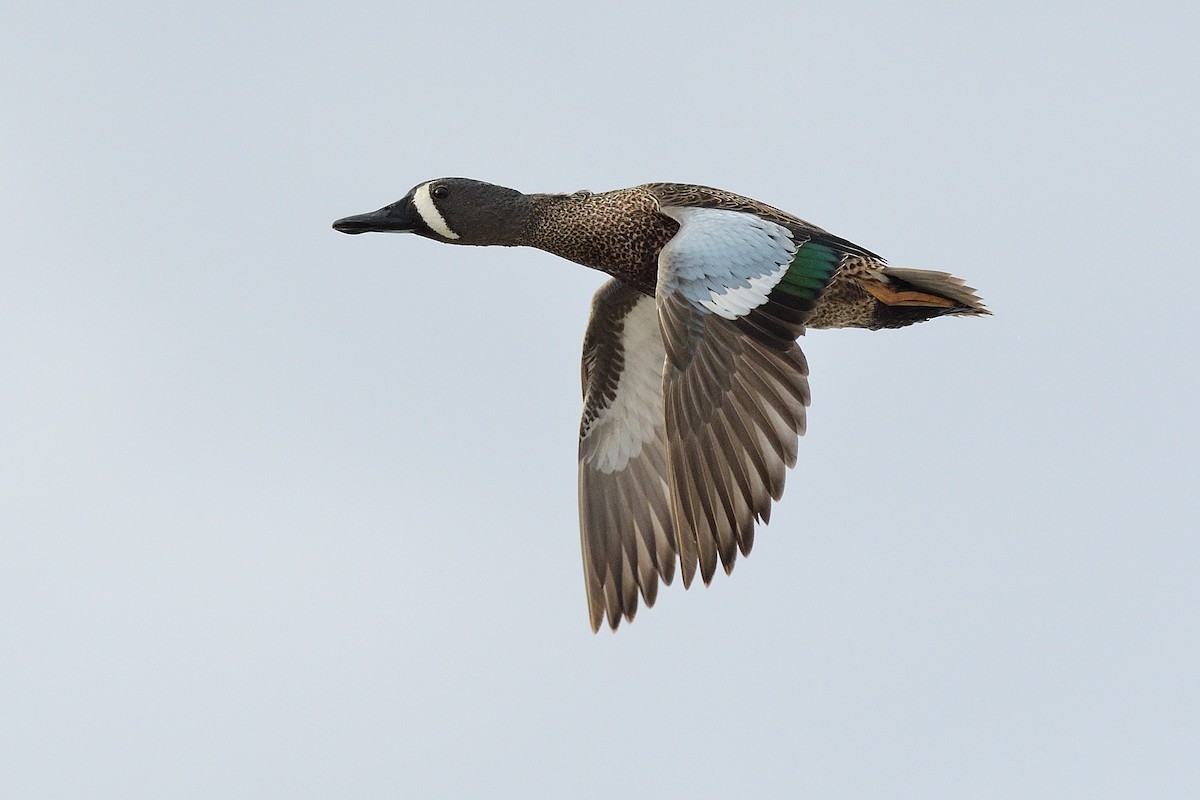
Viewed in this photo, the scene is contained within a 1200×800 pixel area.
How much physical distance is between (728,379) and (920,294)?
71.4 inches

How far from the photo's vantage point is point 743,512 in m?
9.27

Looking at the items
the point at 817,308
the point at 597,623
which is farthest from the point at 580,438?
the point at 817,308

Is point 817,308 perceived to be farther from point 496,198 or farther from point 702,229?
point 496,198

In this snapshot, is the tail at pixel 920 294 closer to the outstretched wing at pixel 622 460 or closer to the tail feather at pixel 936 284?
the tail feather at pixel 936 284

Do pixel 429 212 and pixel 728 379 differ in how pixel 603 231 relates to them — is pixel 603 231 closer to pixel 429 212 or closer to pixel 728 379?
pixel 429 212

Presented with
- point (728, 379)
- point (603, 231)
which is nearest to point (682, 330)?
point (728, 379)

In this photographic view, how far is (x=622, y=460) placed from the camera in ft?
39.8

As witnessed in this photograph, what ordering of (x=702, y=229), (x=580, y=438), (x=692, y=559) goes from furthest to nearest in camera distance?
(x=580, y=438) < (x=702, y=229) < (x=692, y=559)

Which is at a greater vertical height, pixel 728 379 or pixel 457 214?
pixel 457 214

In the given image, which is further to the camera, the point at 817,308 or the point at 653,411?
the point at 653,411

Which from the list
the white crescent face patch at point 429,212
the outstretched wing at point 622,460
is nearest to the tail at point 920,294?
the outstretched wing at point 622,460

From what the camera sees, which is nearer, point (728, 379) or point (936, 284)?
point (728, 379)

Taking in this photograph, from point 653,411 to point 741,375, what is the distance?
269cm

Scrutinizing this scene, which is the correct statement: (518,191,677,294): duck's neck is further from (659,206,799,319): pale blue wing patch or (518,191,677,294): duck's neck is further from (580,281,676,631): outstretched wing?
(580,281,676,631): outstretched wing
